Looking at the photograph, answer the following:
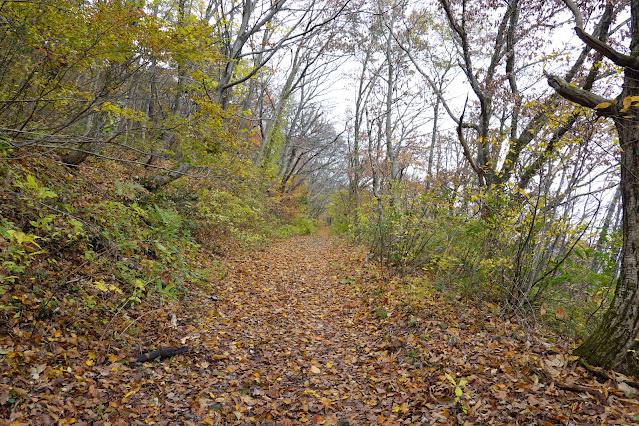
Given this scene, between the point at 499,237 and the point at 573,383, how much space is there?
8.55 feet

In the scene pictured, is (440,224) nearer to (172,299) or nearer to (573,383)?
(573,383)

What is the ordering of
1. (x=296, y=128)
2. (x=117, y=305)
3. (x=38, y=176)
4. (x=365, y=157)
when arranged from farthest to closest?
(x=296, y=128) < (x=365, y=157) < (x=38, y=176) < (x=117, y=305)

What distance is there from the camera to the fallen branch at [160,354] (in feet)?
12.9

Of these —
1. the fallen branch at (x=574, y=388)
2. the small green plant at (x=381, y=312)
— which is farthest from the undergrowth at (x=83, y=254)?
the fallen branch at (x=574, y=388)

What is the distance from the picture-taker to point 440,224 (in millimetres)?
7004

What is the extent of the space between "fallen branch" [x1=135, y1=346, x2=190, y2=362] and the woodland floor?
0.21 ft

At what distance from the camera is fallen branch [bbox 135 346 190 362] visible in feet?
12.9

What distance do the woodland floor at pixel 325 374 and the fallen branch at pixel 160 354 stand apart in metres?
0.07

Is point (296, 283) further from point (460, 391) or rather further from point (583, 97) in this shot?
point (583, 97)

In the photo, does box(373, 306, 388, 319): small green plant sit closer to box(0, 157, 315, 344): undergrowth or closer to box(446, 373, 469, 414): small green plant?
box(446, 373, 469, 414): small green plant

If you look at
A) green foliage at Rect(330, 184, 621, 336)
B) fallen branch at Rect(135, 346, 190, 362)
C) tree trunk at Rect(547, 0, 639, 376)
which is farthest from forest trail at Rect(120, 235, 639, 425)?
green foliage at Rect(330, 184, 621, 336)

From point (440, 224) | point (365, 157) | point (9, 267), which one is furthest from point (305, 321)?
point (365, 157)

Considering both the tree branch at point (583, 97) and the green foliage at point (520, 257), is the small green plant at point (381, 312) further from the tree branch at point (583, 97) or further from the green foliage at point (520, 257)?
the tree branch at point (583, 97)

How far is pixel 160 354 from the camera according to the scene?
4.05 meters
